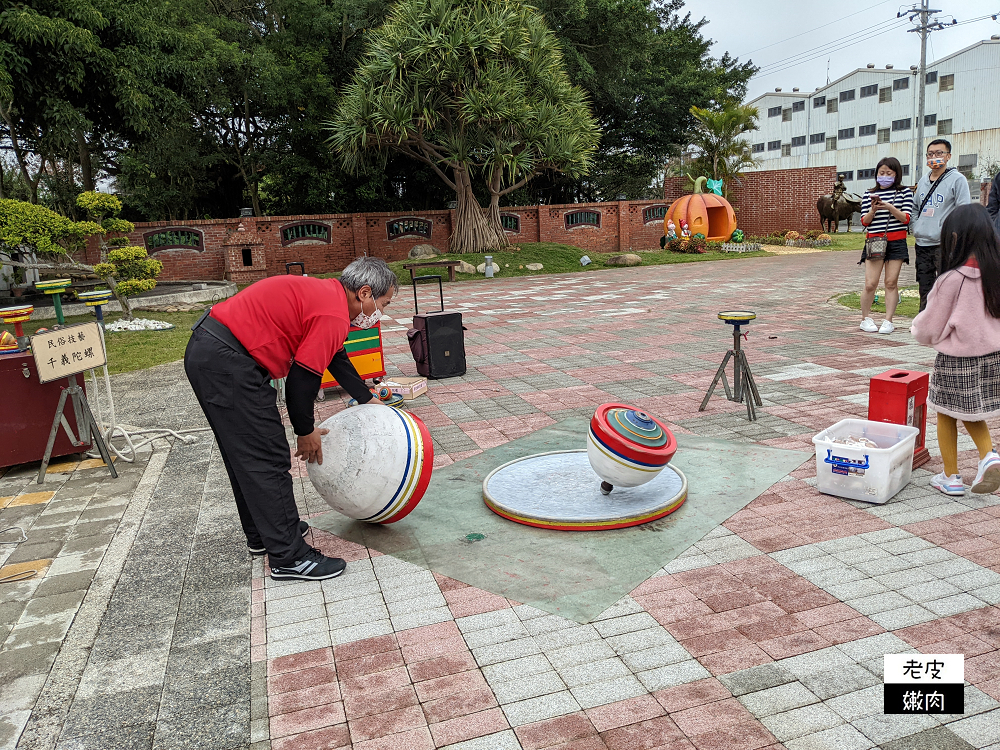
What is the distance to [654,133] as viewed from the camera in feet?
108

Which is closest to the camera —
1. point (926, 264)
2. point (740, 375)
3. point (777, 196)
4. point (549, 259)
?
point (740, 375)

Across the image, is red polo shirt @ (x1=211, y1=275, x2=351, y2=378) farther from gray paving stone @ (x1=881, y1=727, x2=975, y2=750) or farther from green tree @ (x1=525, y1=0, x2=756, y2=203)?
green tree @ (x1=525, y1=0, x2=756, y2=203)

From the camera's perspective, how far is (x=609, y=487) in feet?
15.5

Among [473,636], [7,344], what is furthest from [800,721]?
[7,344]

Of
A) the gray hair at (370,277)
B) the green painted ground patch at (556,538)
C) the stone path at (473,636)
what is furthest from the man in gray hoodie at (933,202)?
the gray hair at (370,277)

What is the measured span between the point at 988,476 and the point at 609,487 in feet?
7.19

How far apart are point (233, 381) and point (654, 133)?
105ft

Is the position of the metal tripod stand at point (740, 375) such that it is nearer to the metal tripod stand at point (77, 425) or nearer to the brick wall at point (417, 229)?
the metal tripod stand at point (77, 425)

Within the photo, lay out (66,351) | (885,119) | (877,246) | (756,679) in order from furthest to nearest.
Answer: (885,119) < (877,246) < (66,351) < (756,679)

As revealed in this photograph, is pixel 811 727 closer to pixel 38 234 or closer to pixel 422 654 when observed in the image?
pixel 422 654

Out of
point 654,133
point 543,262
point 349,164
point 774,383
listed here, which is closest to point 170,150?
point 349,164

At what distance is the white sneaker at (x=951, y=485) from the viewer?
4.53 metres

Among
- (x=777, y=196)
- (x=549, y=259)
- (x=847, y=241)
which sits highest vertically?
(x=777, y=196)

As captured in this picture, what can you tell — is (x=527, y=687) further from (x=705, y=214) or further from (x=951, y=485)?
(x=705, y=214)
